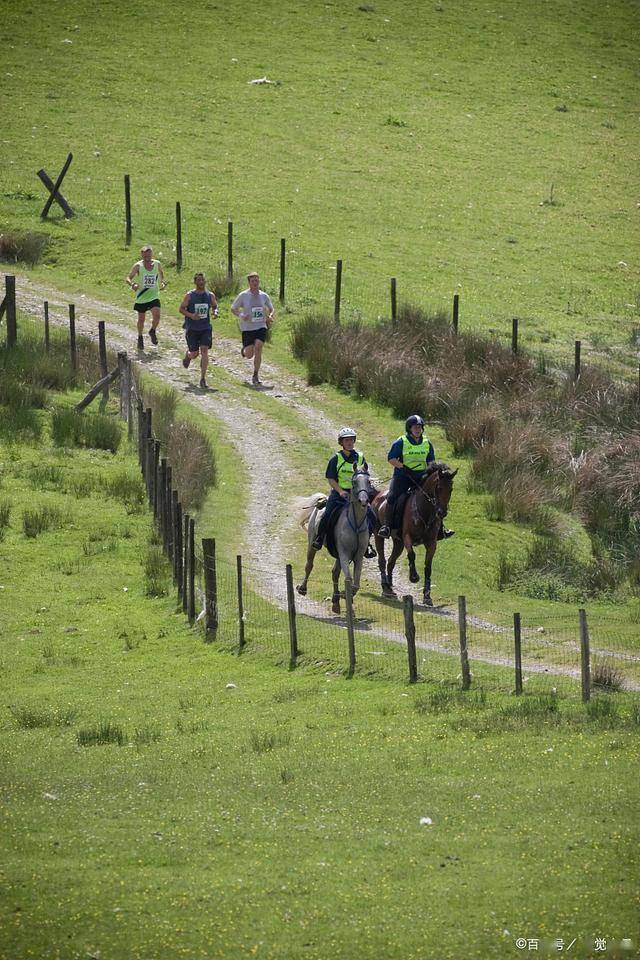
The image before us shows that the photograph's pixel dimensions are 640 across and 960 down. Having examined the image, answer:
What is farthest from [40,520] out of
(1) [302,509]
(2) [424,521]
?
(2) [424,521]

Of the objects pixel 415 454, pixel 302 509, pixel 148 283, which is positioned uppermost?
pixel 148 283

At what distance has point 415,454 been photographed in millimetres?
23312

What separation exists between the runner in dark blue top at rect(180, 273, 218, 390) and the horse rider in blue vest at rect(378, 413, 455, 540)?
40.7ft

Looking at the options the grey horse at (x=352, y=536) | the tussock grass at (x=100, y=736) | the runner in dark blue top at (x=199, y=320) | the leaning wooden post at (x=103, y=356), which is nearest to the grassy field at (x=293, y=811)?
the tussock grass at (x=100, y=736)

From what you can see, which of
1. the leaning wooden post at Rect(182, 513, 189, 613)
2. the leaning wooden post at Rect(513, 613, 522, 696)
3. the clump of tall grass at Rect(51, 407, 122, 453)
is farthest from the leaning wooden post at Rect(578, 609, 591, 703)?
the clump of tall grass at Rect(51, 407, 122, 453)

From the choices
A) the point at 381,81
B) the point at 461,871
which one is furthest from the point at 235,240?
the point at 461,871

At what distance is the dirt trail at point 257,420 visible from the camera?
74.9 ft

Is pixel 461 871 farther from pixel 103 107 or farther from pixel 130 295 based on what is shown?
pixel 103 107

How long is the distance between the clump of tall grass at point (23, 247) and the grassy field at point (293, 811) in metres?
26.6

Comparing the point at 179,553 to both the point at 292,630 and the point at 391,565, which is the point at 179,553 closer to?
the point at 391,565

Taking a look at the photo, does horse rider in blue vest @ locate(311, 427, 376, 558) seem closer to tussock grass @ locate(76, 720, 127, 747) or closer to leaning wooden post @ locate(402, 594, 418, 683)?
leaning wooden post @ locate(402, 594, 418, 683)

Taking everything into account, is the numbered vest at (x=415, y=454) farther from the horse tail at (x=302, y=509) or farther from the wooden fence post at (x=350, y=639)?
the wooden fence post at (x=350, y=639)

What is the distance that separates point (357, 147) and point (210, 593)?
145 feet

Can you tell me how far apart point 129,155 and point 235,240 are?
11.4 meters
